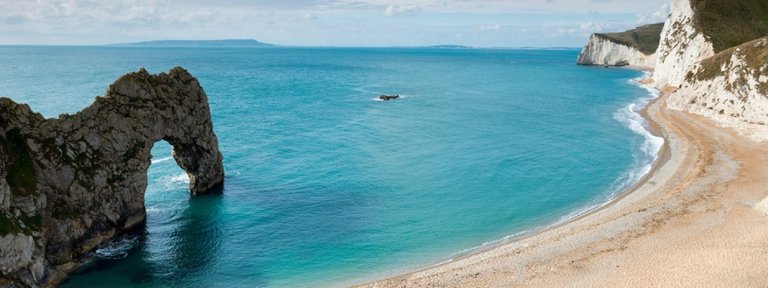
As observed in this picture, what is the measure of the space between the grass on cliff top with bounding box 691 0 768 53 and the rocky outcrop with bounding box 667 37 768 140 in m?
25.1

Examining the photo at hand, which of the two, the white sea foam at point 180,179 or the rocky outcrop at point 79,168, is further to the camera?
the white sea foam at point 180,179

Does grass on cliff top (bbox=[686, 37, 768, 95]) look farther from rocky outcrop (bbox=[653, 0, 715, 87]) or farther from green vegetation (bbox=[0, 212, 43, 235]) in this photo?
green vegetation (bbox=[0, 212, 43, 235])

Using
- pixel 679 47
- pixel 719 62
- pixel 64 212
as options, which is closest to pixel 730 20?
pixel 679 47

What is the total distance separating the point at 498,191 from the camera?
52.3 meters

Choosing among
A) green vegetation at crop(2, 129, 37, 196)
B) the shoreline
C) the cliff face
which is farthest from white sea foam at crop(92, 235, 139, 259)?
the cliff face

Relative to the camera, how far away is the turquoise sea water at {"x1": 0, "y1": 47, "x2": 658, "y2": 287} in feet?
122

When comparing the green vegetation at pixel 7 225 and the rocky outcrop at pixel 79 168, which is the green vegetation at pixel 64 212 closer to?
the rocky outcrop at pixel 79 168

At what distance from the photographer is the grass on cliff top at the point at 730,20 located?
11746 centimetres

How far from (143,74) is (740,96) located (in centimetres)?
8188

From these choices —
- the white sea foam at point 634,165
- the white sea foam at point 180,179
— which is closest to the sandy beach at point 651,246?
the white sea foam at point 634,165

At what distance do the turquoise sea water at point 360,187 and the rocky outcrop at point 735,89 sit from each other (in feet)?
36.0

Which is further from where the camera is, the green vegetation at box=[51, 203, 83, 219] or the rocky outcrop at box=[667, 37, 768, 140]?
the rocky outcrop at box=[667, 37, 768, 140]

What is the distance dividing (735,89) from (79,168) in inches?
3453

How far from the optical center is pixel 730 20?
417 feet
